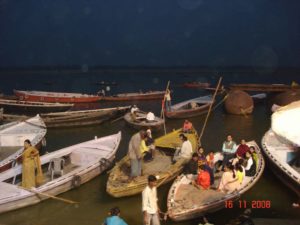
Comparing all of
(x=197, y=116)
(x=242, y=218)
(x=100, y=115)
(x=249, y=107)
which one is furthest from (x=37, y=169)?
(x=249, y=107)

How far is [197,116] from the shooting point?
1256 inches

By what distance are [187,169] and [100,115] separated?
1517cm

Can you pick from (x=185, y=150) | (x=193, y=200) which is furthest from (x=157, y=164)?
(x=193, y=200)

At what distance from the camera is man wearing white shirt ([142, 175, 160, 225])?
9.67 metres

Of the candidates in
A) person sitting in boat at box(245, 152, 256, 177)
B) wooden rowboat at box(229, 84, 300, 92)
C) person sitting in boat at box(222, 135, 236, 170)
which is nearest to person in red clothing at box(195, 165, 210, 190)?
person sitting in boat at box(245, 152, 256, 177)

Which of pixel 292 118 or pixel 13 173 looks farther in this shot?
pixel 13 173

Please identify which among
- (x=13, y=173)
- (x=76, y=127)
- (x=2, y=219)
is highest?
(x=76, y=127)

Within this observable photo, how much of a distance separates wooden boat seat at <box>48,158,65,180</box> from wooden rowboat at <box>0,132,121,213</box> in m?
0.25

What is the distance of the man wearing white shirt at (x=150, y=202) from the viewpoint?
31.7ft

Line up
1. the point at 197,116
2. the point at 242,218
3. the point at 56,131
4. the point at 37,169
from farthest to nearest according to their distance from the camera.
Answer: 1. the point at 197,116
2. the point at 56,131
3. the point at 37,169
4. the point at 242,218

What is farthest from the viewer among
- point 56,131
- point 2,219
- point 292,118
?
point 56,131

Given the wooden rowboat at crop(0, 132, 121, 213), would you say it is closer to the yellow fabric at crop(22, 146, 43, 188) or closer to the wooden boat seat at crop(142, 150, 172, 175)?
the yellow fabric at crop(22, 146, 43, 188)

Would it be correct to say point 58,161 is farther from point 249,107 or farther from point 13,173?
point 249,107

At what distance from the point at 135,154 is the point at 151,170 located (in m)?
1.85
